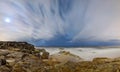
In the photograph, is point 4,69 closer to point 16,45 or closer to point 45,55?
point 45,55

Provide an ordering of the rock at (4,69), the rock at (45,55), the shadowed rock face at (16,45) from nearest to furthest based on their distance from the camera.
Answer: the rock at (4,69) < the rock at (45,55) < the shadowed rock face at (16,45)

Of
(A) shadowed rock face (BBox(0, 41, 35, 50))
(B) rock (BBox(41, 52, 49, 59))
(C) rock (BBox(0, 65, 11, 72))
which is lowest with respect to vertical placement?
(C) rock (BBox(0, 65, 11, 72))

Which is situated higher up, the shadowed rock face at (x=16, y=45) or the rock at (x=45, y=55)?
the shadowed rock face at (x=16, y=45)

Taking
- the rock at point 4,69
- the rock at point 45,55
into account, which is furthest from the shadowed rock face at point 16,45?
the rock at point 4,69

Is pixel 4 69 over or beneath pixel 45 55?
beneath

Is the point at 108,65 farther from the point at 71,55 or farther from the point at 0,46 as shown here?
the point at 0,46

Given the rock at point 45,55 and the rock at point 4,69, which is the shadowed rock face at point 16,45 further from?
the rock at point 4,69

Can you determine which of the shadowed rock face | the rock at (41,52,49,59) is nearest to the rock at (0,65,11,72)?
the rock at (41,52,49,59)

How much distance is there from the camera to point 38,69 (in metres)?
51.8

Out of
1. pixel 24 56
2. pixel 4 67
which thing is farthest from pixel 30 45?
pixel 4 67

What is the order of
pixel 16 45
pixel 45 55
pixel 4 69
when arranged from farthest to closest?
pixel 16 45 < pixel 45 55 < pixel 4 69

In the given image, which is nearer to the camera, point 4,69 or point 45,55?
point 4,69

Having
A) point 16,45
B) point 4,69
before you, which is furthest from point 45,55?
point 4,69

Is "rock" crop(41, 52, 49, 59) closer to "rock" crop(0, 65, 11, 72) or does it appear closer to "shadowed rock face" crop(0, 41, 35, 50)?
"shadowed rock face" crop(0, 41, 35, 50)
